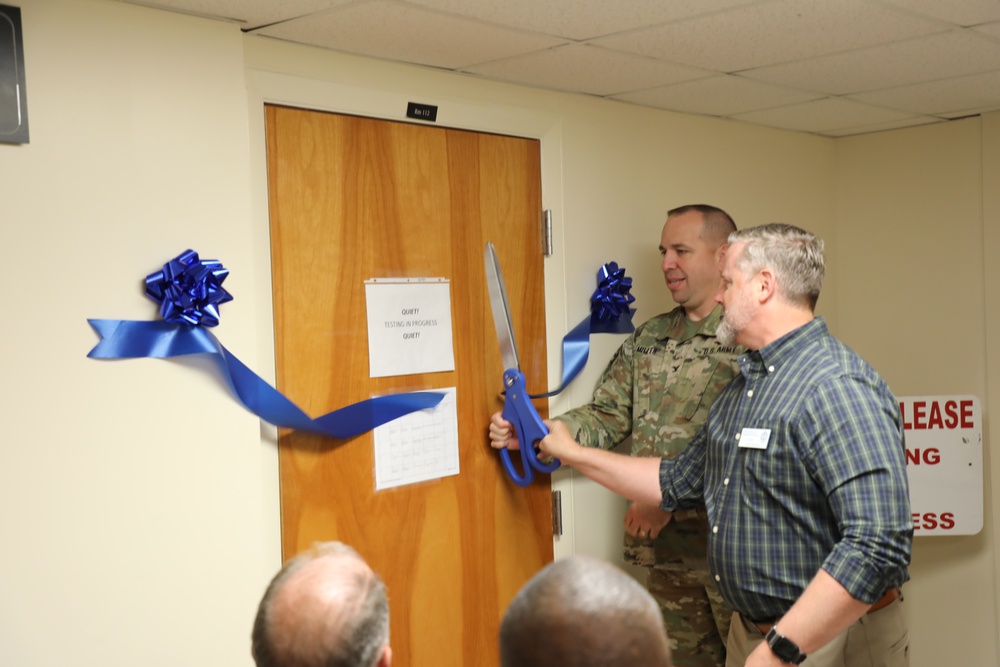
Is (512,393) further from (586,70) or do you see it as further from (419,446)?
(586,70)

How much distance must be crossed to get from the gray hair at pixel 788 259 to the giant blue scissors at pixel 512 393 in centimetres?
62

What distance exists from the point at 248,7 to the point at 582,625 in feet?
4.85

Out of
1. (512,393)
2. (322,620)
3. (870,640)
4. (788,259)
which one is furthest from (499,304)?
(322,620)

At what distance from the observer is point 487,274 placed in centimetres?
256

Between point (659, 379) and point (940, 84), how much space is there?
49.8 inches

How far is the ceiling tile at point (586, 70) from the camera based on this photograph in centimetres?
244

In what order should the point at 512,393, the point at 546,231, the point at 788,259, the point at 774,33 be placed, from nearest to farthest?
the point at 788,259 → the point at 774,33 → the point at 512,393 → the point at 546,231

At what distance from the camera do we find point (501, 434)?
261 cm

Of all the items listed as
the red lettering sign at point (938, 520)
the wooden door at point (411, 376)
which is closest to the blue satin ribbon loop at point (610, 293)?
the wooden door at point (411, 376)

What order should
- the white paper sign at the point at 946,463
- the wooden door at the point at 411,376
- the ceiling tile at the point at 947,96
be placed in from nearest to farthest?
1. the wooden door at the point at 411,376
2. the ceiling tile at the point at 947,96
3. the white paper sign at the point at 946,463

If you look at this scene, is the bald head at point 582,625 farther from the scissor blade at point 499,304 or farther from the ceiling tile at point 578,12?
the scissor blade at point 499,304

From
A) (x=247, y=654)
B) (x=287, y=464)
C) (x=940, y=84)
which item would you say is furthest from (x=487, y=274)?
(x=940, y=84)

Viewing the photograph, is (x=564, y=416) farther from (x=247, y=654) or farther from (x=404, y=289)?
(x=247, y=654)

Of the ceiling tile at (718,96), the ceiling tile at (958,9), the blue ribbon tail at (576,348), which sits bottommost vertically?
the blue ribbon tail at (576,348)
